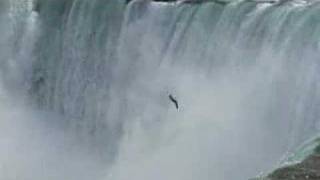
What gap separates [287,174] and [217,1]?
29.1 ft

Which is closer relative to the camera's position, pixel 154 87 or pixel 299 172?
pixel 299 172

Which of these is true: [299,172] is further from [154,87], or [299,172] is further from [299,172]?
[154,87]

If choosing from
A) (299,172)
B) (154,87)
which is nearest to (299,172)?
(299,172)

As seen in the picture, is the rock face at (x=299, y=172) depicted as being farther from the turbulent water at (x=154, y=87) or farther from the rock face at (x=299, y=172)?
the turbulent water at (x=154, y=87)

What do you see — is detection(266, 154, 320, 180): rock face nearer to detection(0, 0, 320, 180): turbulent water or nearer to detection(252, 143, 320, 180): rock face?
detection(252, 143, 320, 180): rock face

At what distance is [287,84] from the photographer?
46.5ft

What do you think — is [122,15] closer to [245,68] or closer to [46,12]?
[46,12]

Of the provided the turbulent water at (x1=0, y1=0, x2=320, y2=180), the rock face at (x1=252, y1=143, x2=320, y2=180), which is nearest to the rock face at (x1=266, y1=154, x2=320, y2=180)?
the rock face at (x1=252, y1=143, x2=320, y2=180)

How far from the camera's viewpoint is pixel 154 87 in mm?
17484

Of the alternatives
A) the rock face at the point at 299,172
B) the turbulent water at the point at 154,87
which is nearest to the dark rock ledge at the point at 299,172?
the rock face at the point at 299,172

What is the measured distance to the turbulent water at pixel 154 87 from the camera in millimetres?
14297

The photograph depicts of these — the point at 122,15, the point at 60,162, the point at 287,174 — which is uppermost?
the point at 287,174

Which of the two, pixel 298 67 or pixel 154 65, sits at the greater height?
pixel 298 67

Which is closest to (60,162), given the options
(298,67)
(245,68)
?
(245,68)
